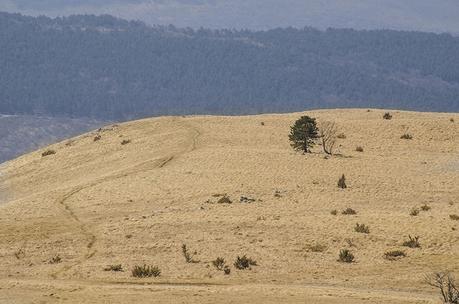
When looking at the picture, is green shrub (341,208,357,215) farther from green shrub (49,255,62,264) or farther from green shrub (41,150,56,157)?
green shrub (41,150,56,157)

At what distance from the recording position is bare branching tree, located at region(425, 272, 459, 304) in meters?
26.0

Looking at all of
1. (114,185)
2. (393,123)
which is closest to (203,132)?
(393,123)

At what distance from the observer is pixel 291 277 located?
30172mm

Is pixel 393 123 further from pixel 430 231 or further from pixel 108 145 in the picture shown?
pixel 430 231

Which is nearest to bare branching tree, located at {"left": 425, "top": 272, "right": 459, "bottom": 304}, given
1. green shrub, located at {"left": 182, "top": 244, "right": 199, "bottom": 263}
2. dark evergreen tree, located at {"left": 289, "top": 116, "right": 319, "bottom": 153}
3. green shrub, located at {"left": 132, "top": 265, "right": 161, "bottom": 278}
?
green shrub, located at {"left": 182, "top": 244, "right": 199, "bottom": 263}

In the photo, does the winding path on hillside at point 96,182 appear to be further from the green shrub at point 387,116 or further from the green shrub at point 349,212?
the green shrub at point 387,116

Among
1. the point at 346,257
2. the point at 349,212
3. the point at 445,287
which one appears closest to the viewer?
the point at 445,287

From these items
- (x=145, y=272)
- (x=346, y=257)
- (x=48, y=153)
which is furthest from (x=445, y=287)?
(x=48, y=153)

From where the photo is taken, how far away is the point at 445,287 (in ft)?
92.3

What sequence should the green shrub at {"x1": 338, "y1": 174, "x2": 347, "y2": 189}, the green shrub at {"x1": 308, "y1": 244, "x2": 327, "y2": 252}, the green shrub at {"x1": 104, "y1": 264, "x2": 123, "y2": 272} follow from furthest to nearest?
the green shrub at {"x1": 338, "y1": 174, "x2": 347, "y2": 189} < the green shrub at {"x1": 308, "y1": 244, "x2": 327, "y2": 252} < the green shrub at {"x1": 104, "y1": 264, "x2": 123, "y2": 272}

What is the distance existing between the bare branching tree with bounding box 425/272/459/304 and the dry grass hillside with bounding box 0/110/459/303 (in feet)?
1.22

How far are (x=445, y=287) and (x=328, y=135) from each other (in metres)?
32.0

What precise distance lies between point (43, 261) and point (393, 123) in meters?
34.8

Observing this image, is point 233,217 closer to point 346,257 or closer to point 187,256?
point 187,256
